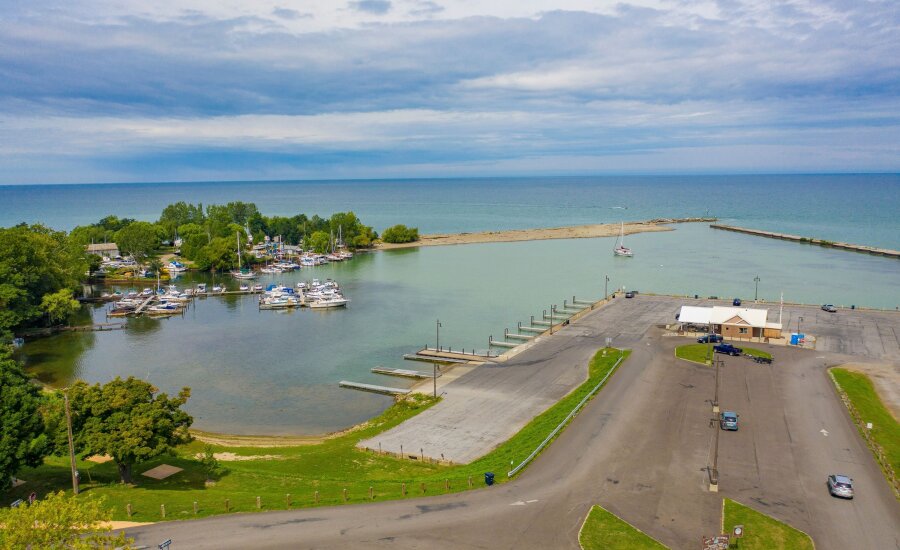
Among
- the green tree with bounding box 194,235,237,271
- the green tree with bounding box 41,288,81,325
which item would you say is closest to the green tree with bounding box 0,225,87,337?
the green tree with bounding box 41,288,81,325

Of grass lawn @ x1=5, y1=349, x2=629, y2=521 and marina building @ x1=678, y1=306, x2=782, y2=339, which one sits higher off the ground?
marina building @ x1=678, y1=306, x2=782, y2=339

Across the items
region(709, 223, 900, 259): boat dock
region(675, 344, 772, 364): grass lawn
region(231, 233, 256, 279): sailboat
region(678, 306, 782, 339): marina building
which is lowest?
region(675, 344, 772, 364): grass lawn

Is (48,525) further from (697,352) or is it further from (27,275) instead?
(27,275)

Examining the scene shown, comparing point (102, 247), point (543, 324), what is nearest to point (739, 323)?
point (543, 324)

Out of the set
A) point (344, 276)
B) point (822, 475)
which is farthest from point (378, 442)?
point (344, 276)

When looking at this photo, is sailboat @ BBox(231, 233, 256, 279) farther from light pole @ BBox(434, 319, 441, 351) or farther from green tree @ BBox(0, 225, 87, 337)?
light pole @ BBox(434, 319, 441, 351)

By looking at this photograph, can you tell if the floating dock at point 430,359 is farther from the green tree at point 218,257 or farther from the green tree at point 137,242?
the green tree at point 137,242
